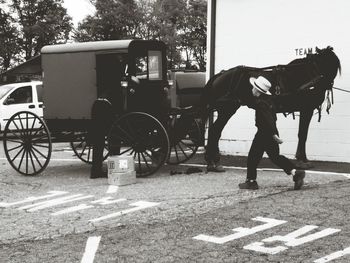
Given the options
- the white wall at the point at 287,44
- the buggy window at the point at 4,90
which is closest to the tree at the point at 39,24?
the buggy window at the point at 4,90

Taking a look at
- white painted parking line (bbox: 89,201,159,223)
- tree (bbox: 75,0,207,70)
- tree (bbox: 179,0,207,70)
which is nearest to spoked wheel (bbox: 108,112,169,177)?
white painted parking line (bbox: 89,201,159,223)

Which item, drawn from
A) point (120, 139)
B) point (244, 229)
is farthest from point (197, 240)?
point (120, 139)

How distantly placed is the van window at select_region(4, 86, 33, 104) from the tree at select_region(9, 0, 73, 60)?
1990 cm

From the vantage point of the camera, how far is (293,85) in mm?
10359

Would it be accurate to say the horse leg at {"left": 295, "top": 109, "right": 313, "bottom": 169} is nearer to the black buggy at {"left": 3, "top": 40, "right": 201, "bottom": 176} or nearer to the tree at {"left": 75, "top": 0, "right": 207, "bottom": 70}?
the black buggy at {"left": 3, "top": 40, "right": 201, "bottom": 176}

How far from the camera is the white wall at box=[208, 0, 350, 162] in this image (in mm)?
11750

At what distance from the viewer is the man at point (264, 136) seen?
809 cm

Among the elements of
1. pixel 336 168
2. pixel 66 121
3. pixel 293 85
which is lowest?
pixel 336 168

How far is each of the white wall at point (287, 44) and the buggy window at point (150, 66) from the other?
9.44 feet

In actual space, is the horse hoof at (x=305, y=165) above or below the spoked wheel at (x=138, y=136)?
below

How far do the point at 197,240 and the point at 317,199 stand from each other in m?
2.40

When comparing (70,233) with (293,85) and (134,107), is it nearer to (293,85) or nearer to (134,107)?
(134,107)

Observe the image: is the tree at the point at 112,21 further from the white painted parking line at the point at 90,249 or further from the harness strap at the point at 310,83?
the white painted parking line at the point at 90,249

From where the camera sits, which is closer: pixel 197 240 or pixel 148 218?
pixel 197 240
